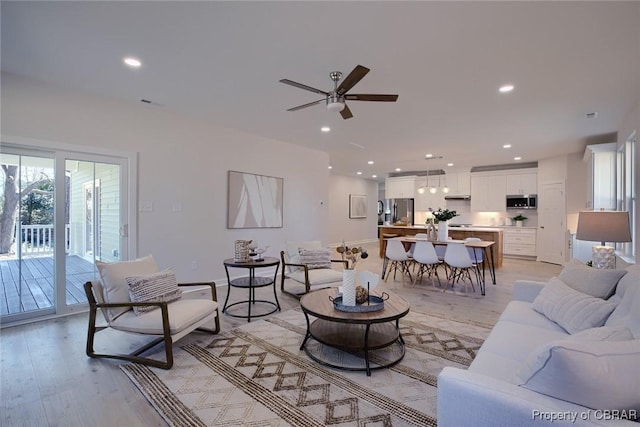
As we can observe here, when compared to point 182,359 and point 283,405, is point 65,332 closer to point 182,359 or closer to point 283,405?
point 182,359

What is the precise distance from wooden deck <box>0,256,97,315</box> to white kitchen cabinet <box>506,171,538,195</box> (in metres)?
9.58

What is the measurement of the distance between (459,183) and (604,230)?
6.73 m

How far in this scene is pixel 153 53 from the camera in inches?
110


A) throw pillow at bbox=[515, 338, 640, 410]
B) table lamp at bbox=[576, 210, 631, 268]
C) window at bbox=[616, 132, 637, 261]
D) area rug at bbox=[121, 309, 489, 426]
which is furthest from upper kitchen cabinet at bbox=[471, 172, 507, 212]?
throw pillow at bbox=[515, 338, 640, 410]

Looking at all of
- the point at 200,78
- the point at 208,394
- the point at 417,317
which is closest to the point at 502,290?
the point at 417,317

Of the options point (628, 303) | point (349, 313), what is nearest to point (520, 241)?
→ point (628, 303)

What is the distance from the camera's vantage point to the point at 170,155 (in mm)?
4543

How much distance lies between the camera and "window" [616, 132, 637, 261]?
12.7ft

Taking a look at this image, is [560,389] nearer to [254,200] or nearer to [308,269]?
[308,269]

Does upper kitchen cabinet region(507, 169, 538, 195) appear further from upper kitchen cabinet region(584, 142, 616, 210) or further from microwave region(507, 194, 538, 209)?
upper kitchen cabinet region(584, 142, 616, 210)

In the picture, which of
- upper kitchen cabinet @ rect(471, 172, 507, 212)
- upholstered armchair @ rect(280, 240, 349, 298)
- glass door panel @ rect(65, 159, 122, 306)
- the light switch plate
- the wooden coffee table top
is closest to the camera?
the wooden coffee table top

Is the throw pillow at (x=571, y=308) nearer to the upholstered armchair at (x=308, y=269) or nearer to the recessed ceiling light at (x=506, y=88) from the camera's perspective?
the upholstered armchair at (x=308, y=269)

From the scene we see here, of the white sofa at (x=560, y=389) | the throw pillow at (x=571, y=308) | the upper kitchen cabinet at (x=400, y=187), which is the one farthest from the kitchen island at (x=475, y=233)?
the white sofa at (x=560, y=389)

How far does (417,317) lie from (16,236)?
468 cm
